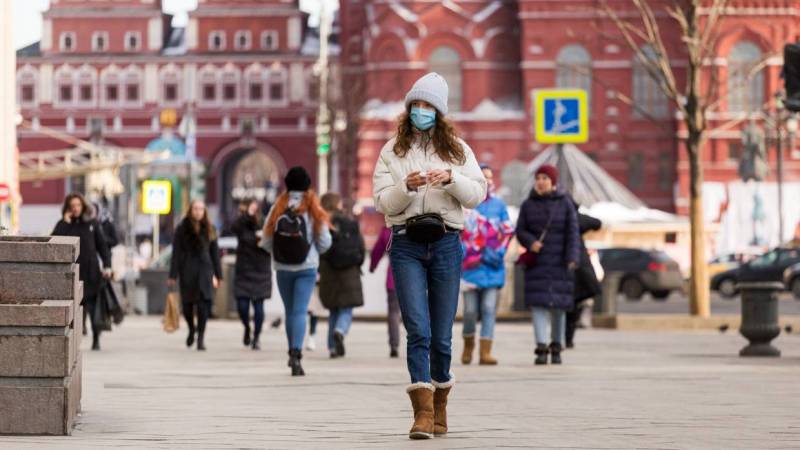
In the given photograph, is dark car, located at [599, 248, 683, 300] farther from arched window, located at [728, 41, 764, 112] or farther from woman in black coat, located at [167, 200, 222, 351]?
arched window, located at [728, 41, 764, 112]

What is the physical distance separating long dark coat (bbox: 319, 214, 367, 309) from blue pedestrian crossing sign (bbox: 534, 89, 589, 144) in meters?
5.85

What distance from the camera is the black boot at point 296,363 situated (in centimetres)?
1665

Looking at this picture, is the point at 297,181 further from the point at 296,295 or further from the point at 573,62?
the point at 573,62

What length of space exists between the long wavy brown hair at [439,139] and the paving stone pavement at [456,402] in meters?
1.49

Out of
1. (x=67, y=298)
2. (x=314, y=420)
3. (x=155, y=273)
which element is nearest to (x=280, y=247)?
(x=314, y=420)

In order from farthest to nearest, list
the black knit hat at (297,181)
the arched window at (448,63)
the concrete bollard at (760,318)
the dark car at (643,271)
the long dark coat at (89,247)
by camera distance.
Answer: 1. the arched window at (448,63)
2. the dark car at (643,271)
3. the long dark coat at (89,247)
4. the concrete bollard at (760,318)
5. the black knit hat at (297,181)

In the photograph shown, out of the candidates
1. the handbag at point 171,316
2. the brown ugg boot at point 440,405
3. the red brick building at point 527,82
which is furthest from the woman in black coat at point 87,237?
the red brick building at point 527,82

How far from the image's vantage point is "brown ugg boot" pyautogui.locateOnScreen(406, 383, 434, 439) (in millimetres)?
10383

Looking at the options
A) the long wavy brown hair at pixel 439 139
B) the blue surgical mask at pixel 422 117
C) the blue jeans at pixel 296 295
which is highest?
the blue surgical mask at pixel 422 117

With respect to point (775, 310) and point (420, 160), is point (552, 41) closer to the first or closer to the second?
point (775, 310)

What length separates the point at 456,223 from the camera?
10.9m

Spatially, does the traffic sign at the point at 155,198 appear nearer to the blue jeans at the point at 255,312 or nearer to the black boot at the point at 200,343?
the blue jeans at the point at 255,312

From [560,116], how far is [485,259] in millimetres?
8389

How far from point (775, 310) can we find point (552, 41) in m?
65.3
